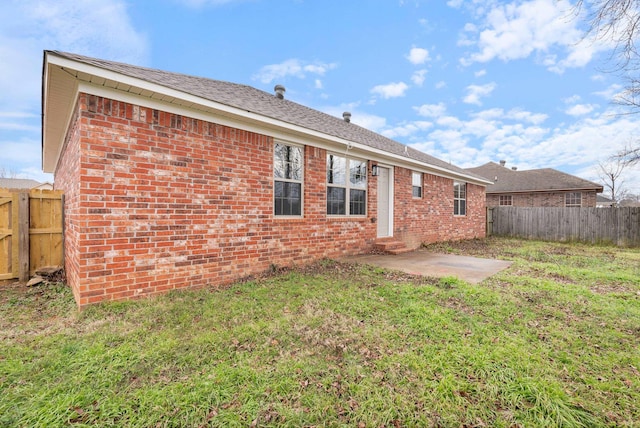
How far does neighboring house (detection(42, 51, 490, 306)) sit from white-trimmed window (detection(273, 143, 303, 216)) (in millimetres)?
24

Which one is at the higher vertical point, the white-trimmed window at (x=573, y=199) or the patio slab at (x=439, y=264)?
the white-trimmed window at (x=573, y=199)

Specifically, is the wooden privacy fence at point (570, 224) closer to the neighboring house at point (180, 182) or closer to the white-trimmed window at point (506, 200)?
the white-trimmed window at point (506, 200)

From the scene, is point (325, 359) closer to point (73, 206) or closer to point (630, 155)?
point (73, 206)

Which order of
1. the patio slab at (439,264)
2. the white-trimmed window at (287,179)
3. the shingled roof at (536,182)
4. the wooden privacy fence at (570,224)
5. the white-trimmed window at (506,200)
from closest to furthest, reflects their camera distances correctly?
1. the patio slab at (439,264)
2. the white-trimmed window at (287,179)
3. the wooden privacy fence at (570,224)
4. the shingled roof at (536,182)
5. the white-trimmed window at (506,200)

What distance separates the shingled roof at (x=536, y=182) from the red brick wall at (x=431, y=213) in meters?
10.4

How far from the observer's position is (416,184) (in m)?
10.2

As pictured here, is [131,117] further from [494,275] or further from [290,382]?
[494,275]

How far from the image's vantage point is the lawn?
1883 mm

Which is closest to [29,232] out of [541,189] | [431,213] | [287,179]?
[287,179]

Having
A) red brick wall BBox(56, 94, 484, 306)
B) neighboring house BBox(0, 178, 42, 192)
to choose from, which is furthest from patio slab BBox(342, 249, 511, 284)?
neighboring house BBox(0, 178, 42, 192)

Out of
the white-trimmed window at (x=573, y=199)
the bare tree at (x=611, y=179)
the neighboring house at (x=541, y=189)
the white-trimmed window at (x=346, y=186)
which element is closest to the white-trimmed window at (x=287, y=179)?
the white-trimmed window at (x=346, y=186)

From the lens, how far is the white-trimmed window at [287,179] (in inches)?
232

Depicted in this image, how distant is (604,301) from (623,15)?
4193 millimetres

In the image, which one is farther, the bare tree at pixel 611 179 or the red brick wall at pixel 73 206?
the bare tree at pixel 611 179
